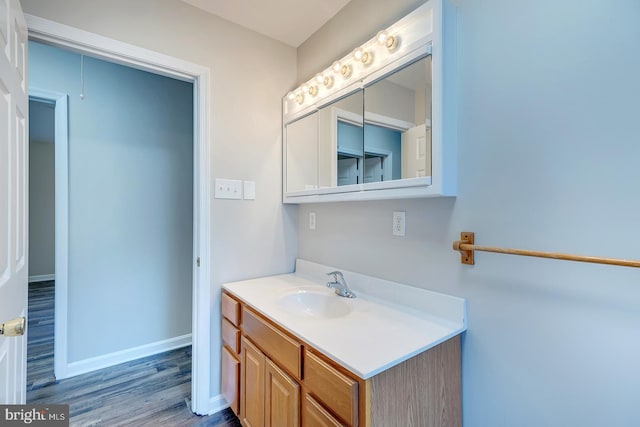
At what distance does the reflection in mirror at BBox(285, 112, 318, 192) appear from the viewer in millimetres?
1810

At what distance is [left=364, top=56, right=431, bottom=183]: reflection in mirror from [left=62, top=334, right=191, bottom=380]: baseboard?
230cm

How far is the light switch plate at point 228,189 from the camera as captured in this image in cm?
179

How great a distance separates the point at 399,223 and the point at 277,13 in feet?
4.72

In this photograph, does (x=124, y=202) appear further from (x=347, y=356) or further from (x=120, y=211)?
(x=347, y=356)

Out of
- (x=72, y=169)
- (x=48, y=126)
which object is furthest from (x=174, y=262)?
(x=48, y=126)

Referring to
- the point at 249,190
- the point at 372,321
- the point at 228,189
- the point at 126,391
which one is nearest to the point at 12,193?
the point at 228,189

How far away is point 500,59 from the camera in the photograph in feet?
3.53

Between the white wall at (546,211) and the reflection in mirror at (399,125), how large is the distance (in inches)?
6.0

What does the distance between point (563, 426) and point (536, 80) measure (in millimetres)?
1125

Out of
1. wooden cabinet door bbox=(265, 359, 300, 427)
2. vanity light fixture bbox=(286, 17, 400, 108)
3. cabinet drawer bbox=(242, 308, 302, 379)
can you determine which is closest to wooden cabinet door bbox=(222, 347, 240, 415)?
cabinet drawer bbox=(242, 308, 302, 379)

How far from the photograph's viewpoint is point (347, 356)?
918 mm

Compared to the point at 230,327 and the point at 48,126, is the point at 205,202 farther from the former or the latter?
the point at 48,126

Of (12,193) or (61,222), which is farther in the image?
(61,222)

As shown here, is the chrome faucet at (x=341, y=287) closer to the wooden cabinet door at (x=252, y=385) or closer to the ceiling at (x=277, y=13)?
the wooden cabinet door at (x=252, y=385)
